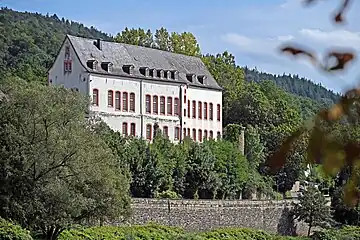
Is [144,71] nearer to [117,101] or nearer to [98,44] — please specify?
[117,101]

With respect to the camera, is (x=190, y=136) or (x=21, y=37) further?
(x=21, y=37)

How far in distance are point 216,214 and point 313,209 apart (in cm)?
686

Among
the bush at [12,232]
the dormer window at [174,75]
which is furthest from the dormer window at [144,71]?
the bush at [12,232]

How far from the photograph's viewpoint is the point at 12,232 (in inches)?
1252

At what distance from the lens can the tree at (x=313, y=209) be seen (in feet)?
182

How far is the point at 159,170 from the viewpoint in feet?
162

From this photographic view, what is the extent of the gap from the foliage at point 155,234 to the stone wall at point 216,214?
123 centimetres

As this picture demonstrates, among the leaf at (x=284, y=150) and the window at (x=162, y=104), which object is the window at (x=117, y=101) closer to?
the window at (x=162, y=104)

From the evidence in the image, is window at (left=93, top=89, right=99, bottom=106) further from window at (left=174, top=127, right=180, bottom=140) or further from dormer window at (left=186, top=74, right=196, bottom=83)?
dormer window at (left=186, top=74, right=196, bottom=83)

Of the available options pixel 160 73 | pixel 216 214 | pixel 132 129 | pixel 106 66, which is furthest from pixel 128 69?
pixel 216 214

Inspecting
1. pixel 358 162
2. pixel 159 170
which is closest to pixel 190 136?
pixel 159 170

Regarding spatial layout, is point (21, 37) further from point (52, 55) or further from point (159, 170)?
point (159, 170)

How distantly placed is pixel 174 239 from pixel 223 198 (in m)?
16.3

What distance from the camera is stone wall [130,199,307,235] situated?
46797 millimetres
